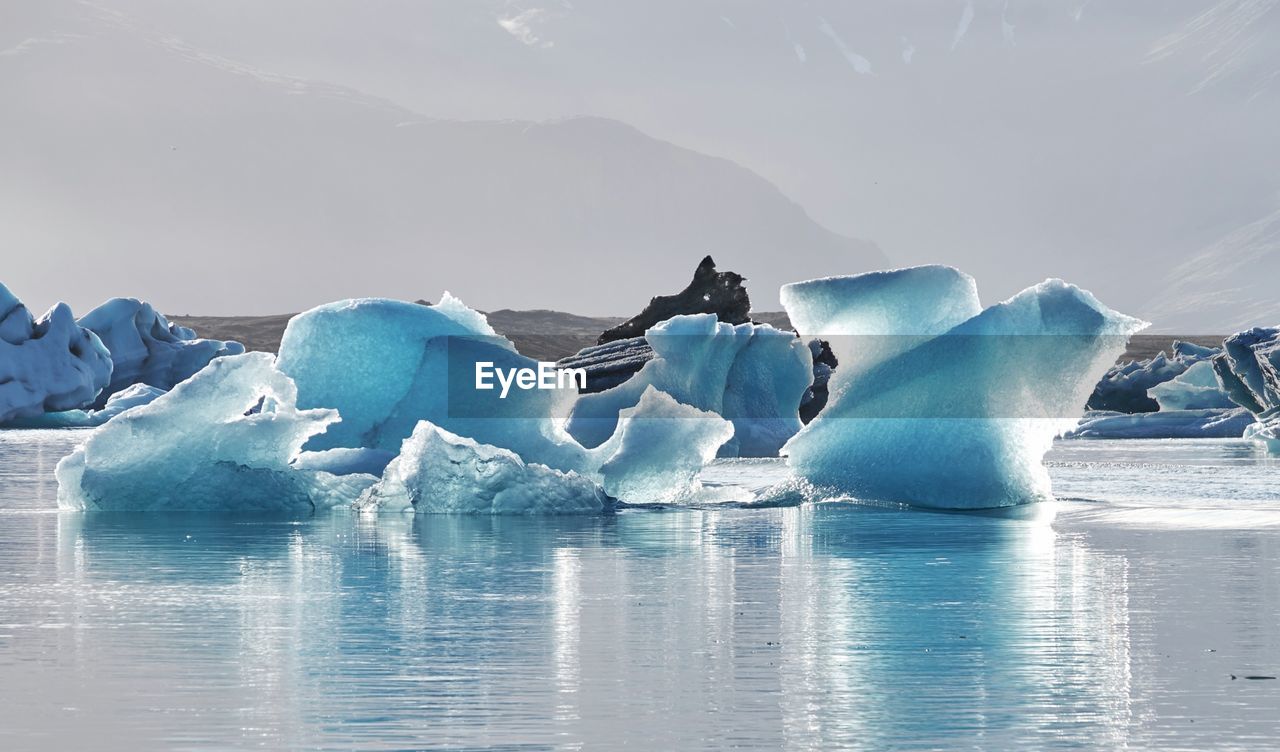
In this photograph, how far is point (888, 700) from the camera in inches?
241

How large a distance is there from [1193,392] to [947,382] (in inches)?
1211

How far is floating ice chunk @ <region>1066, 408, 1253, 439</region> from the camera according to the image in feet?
133

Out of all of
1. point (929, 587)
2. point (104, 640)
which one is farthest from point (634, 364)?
point (104, 640)

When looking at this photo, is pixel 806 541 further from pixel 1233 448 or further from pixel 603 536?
pixel 1233 448

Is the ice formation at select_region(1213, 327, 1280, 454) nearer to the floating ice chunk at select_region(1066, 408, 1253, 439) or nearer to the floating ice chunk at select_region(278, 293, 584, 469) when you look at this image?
the floating ice chunk at select_region(1066, 408, 1253, 439)

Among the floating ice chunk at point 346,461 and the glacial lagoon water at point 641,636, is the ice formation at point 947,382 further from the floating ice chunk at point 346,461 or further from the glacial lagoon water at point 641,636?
the floating ice chunk at point 346,461

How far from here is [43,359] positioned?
44.2 metres

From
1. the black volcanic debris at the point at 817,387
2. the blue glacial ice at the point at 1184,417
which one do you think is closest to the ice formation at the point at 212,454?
the black volcanic debris at the point at 817,387

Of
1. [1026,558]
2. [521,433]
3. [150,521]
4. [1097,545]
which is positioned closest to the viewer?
[1026,558]

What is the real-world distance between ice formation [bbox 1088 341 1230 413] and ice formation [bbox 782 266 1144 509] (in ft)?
111

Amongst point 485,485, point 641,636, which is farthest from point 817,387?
point 641,636

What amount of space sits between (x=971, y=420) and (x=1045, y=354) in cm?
94

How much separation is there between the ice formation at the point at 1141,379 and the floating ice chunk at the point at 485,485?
35621 millimetres

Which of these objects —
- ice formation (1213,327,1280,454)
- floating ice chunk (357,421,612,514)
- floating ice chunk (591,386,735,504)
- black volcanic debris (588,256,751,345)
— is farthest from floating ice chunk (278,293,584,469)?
black volcanic debris (588,256,751,345)
